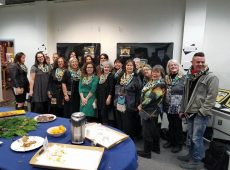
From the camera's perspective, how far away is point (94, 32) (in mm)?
4848

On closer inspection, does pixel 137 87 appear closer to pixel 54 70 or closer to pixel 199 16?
pixel 54 70

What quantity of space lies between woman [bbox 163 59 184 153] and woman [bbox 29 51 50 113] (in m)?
2.13

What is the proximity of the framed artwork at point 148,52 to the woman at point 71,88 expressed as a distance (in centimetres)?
143

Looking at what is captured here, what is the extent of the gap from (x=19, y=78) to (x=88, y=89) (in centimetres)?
145

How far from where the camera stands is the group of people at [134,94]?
2.43m

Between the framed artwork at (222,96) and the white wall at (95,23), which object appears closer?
the framed artwork at (222,96)

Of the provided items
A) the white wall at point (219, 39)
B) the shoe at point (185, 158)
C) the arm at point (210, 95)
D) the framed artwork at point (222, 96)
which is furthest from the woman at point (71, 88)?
the white wall at point (219, 39)

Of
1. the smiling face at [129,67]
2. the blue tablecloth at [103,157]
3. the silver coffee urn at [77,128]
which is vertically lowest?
the blue tablecloth at [103,157]

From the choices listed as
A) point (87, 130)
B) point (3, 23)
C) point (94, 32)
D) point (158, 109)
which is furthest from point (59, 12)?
point (87, 130)

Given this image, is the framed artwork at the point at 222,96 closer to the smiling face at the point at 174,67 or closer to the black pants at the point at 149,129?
the smiling face at the point at 174,67

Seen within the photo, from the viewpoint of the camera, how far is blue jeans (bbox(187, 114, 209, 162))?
2.41 meters

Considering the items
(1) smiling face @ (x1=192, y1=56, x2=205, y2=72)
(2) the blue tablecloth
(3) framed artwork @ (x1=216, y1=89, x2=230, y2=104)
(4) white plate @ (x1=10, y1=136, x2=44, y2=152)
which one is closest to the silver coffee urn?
(2) the blue tablecloth

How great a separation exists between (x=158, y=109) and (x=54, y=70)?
1.96 metres

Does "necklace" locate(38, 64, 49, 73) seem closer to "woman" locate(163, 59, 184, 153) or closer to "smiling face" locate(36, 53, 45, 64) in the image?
"smiling face" locate(36, 53, 45, 64)
